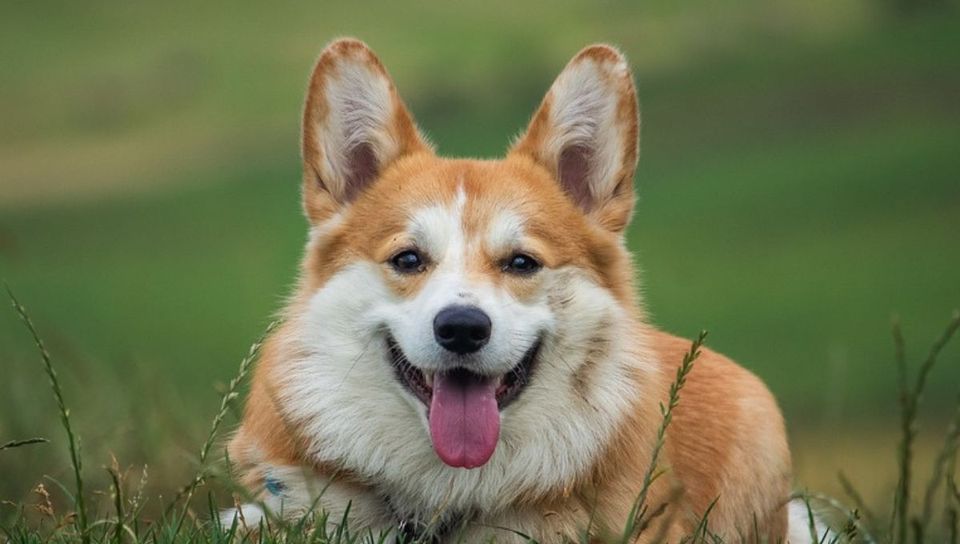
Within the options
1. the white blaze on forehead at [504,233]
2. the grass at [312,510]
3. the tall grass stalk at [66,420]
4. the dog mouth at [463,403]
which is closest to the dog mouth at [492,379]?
the dog mouth at [463,403]

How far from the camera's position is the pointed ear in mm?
4605

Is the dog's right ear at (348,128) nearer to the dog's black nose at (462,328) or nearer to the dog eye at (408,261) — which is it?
the dog eye at (408,261)

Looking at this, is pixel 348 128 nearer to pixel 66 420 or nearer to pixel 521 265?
pixel 521 265

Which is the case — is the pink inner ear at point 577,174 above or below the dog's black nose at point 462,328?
above

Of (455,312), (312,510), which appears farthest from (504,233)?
(312,510)

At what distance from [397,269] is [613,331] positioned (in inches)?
28.5

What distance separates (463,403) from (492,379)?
125 millimetres

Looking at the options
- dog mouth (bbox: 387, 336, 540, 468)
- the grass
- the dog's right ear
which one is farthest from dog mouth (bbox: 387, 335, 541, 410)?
the dog's right ear

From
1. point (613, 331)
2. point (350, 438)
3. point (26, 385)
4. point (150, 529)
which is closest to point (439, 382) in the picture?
point (350, 438)

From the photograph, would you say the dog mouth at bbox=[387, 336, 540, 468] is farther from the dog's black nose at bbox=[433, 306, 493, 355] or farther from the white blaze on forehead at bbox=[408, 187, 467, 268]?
the white blaze on forehead at bbox=[408, 187, 467, 268]

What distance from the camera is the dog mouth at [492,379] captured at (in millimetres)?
4234

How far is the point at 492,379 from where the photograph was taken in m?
4.20

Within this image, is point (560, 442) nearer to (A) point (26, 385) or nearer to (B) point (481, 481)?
(B) point (481, 481)

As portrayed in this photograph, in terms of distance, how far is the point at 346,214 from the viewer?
15.3 ft
